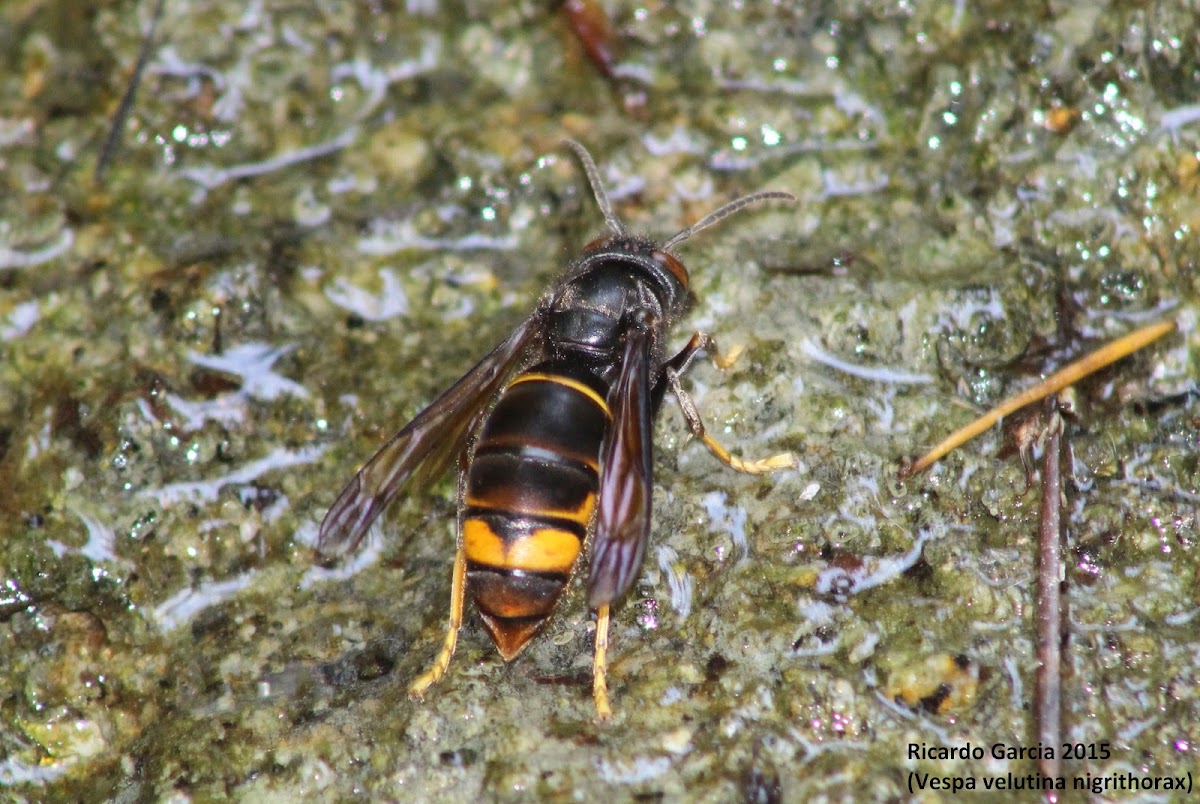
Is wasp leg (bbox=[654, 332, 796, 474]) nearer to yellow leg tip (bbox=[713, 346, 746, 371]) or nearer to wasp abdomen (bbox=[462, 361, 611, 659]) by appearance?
yellow leg tip (bbox=[713, 346, 746, 371])

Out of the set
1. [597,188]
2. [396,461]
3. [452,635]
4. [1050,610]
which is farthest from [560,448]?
[1050,610]

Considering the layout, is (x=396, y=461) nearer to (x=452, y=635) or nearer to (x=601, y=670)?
(x=452, y=635)

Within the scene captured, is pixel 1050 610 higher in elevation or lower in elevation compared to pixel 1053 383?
lower

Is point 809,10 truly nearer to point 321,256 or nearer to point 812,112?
point 812,112

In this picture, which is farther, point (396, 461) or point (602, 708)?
point (396, 461)

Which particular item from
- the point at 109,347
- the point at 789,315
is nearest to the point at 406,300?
the point at 109,347

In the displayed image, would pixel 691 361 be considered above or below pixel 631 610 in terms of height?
above
